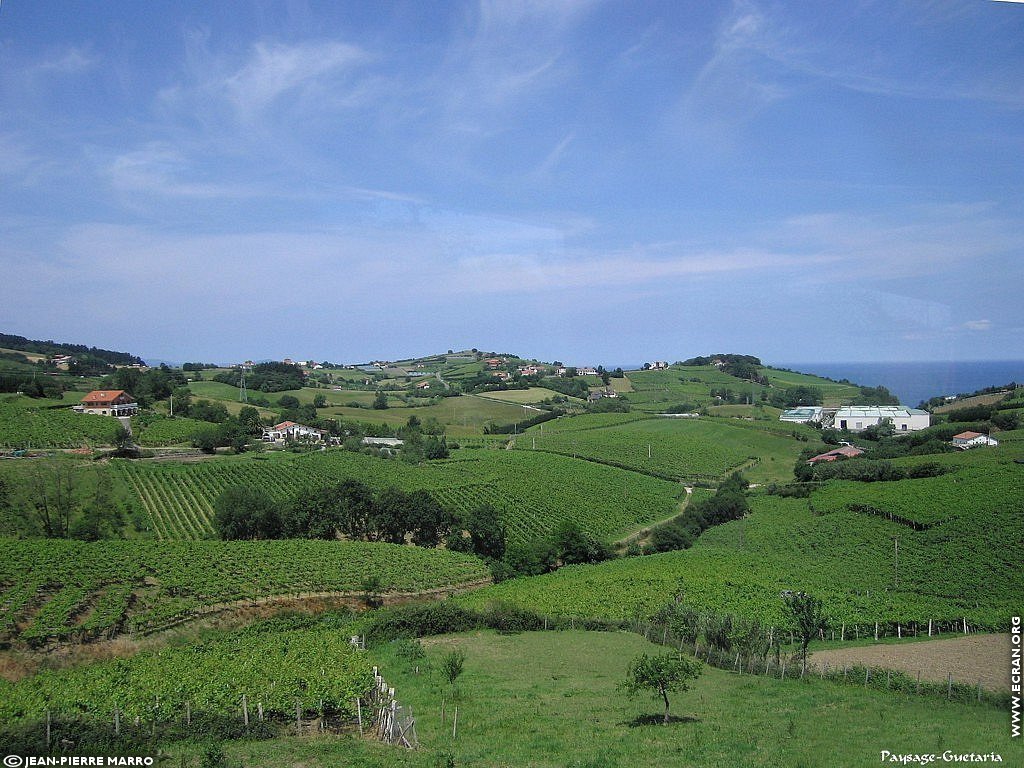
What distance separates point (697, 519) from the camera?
3853 centimetres


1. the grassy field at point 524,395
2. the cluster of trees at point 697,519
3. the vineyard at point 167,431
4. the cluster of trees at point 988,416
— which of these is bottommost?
the cluster of trees at point 697,519

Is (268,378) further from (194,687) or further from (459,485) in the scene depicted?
(194,687)

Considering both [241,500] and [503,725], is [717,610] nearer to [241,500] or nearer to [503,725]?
[503,725]

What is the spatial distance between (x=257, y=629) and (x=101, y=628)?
429cm

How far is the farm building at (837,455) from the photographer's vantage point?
1959 inches

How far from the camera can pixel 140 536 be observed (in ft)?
100

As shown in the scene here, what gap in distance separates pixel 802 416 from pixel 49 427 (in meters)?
70.4

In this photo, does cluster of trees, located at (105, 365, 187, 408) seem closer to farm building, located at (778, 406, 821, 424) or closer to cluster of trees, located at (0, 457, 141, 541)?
cluster of trees, located at (0, 457, 141, 541)

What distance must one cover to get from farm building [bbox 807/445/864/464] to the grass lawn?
1523 inches

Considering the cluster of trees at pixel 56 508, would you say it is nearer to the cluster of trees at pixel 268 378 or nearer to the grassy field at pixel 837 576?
the grassy field at pixel 837 576

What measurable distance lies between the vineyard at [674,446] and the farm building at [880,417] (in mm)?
8794

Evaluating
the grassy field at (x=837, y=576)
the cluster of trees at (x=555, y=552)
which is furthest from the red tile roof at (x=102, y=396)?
the grassy field at (x=837, y=576)

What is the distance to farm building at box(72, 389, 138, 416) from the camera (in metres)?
50.1

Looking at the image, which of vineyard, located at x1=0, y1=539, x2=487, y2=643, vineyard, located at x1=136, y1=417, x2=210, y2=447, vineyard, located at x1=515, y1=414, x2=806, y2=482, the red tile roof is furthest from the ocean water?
the red tile roof
